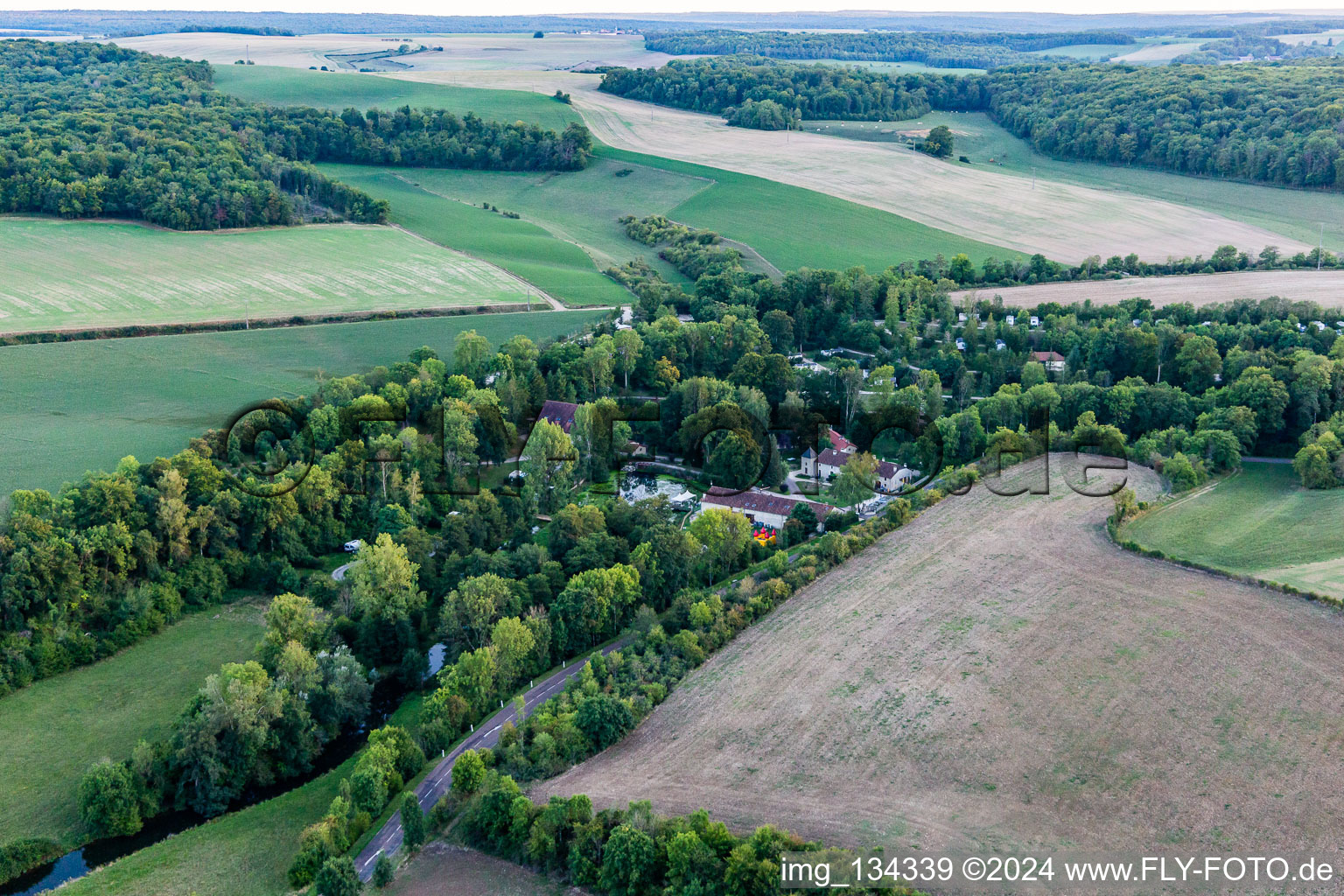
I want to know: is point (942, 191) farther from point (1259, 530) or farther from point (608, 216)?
point (1259, 530)

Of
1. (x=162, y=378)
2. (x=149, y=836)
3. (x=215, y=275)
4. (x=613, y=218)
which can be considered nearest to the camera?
(x=149, y=836)

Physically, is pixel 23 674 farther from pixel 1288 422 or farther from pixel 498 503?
pixel 1288 422

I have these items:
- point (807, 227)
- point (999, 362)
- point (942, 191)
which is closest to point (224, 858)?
point (999, 362)

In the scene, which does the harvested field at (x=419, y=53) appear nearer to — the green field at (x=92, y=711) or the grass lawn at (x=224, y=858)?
the green field at (x=92, y=711)

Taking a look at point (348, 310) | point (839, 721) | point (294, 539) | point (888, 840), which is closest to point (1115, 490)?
point (839, 721)

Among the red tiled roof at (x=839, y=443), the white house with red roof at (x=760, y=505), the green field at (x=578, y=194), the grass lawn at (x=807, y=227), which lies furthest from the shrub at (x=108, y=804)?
the green field at (x=578, y=194)

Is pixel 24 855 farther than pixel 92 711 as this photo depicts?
No
